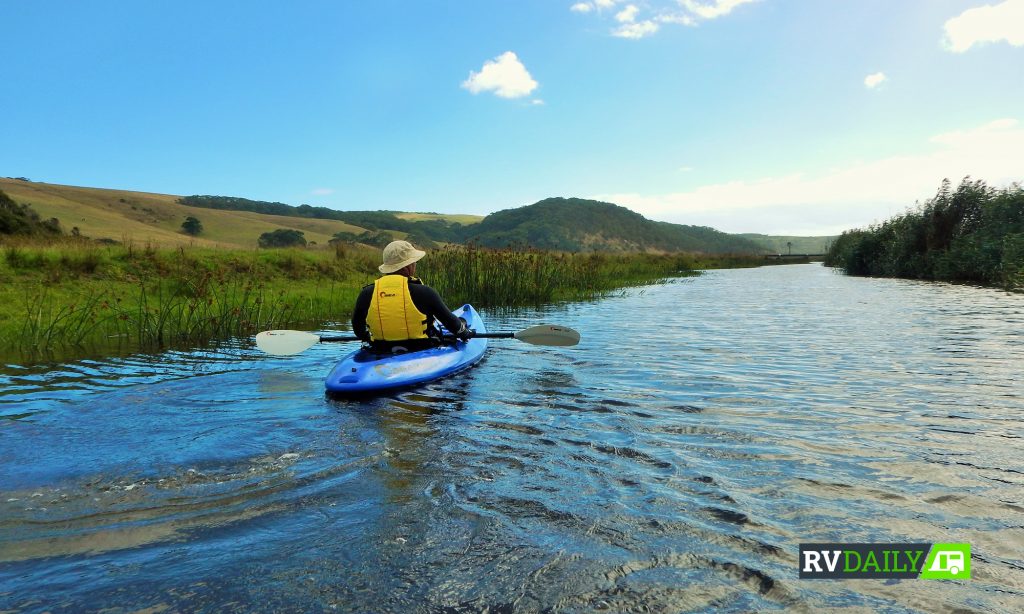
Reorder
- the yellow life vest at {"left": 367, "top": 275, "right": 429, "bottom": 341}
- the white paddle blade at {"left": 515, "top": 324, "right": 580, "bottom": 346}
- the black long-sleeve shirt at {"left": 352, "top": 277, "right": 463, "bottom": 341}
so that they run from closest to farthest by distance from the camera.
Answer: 1. the yellow life vest at {"left": 367, "top": 275, "right": 429, "bottom": 341}
2. the black long-sleeve shirt at {"left": 352, "top": 277, "right": 463, "bottom": 341}
3. the white paddle blade at {"left": 515, "top": 324, "right": 580, "bottom": 346}

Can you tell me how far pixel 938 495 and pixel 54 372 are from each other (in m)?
9.07

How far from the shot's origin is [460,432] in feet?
16.9

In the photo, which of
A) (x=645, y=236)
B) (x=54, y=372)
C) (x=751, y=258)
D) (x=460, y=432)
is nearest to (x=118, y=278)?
(x=54, y=372)

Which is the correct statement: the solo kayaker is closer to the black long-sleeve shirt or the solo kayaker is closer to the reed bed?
the black long-sleeve shirt

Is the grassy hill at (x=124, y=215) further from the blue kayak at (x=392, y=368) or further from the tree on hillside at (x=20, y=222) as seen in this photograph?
the blue kayak at (x=392, y=368)

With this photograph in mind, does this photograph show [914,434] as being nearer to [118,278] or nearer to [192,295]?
[192,295]

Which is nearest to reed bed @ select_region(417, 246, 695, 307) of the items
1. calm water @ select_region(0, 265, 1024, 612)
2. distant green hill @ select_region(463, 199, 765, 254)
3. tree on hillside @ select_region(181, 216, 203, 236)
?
calm water @ select_region(0, 265, 1024, 612)

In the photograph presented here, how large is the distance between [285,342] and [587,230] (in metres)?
135

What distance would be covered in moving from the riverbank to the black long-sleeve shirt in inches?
148

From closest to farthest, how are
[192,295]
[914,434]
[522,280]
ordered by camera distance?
[914,434]
[192,295]
[522,280]

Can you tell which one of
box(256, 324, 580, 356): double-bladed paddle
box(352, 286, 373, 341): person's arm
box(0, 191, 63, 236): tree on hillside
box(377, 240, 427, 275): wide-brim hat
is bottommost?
box(256, 324, 580, 356): double-bladed paddle

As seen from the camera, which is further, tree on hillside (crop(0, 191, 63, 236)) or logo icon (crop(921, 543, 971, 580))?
tree on hillside (crop(0, 191, 63, 236))

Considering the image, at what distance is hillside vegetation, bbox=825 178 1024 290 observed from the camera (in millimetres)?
21719

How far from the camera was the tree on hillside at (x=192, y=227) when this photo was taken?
55.2 metres
